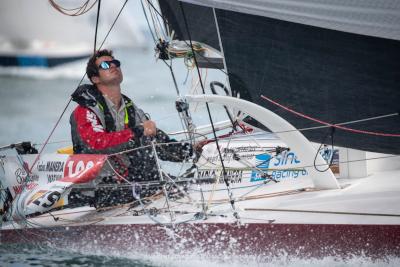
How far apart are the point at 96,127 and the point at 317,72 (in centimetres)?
130

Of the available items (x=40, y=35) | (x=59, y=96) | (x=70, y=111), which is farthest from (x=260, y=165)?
(x=40, y=35)

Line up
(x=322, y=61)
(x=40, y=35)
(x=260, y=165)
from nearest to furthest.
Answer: (x=322, y=61) → (x=260, y=165) → (x=40, y=35)

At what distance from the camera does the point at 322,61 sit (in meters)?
4.43

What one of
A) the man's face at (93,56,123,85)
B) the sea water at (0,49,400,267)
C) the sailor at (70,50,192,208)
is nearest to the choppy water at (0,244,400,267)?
the sea water at (0,49,400,267)

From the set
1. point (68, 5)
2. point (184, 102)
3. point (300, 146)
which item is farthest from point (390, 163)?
point (68, 5)

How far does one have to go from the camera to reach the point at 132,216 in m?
4.82

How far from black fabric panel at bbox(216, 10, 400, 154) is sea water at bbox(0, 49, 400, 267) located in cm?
79

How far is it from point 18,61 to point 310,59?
19528 millimetres

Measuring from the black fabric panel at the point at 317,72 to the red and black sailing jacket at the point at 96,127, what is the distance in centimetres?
71

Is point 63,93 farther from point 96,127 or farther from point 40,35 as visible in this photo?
point 96,127

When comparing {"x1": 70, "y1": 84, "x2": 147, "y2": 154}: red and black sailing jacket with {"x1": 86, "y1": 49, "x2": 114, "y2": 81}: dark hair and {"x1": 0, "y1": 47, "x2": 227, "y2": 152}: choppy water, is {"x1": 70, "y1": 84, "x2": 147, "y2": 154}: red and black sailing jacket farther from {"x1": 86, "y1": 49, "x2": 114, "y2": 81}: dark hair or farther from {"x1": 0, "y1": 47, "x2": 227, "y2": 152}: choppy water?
{"x1": 0, "y1": 47, "x2": 227, "y2": 152}: choppy water

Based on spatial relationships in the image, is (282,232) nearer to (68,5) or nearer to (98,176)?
(98,176)

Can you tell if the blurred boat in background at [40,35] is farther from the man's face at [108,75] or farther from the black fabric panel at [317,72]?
the black fabric panel at [317,72]

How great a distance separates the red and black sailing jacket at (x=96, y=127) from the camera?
466 centimetres
